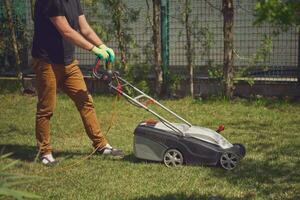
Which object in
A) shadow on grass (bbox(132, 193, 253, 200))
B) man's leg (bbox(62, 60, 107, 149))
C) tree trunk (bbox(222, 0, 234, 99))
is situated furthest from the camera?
tree trunk (bbox(222, 0, 234, 99))

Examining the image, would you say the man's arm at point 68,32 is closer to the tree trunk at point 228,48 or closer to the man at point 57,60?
the man at point 57,60

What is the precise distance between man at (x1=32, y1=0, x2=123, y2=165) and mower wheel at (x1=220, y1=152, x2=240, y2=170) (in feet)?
3.75

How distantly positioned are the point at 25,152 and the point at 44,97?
30.9 inches

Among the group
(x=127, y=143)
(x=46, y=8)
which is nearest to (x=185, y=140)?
(x=127, y=143)

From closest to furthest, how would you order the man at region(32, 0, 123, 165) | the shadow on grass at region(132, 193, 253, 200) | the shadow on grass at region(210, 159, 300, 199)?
the shadow on grass at region(132, 193, 253, 200) → the shadow on grass at region(210, 159, 300, 199) → the man at region(32, 0, 123, 165)

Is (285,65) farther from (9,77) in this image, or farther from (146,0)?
(9,77)

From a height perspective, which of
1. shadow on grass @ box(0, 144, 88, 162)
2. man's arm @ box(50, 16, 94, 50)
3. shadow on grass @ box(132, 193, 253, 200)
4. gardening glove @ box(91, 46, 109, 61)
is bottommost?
shadow on grass @ box(0, 144, 88, 162)

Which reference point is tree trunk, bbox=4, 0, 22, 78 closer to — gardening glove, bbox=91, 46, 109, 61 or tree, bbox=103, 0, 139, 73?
tree, bbox=103, 0, 139, 73

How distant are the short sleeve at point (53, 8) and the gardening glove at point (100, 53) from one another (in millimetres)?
463

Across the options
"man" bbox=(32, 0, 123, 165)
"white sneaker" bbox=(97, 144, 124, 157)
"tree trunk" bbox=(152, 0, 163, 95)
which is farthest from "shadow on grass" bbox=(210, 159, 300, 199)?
"tree trunk" bbox=(152, 0, 163, 95)

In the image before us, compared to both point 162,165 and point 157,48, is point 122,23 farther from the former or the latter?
point 162,165

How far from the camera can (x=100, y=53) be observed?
5035 mm

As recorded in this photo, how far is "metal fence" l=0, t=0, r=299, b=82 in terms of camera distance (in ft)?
27.6

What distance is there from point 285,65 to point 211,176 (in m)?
4.29
